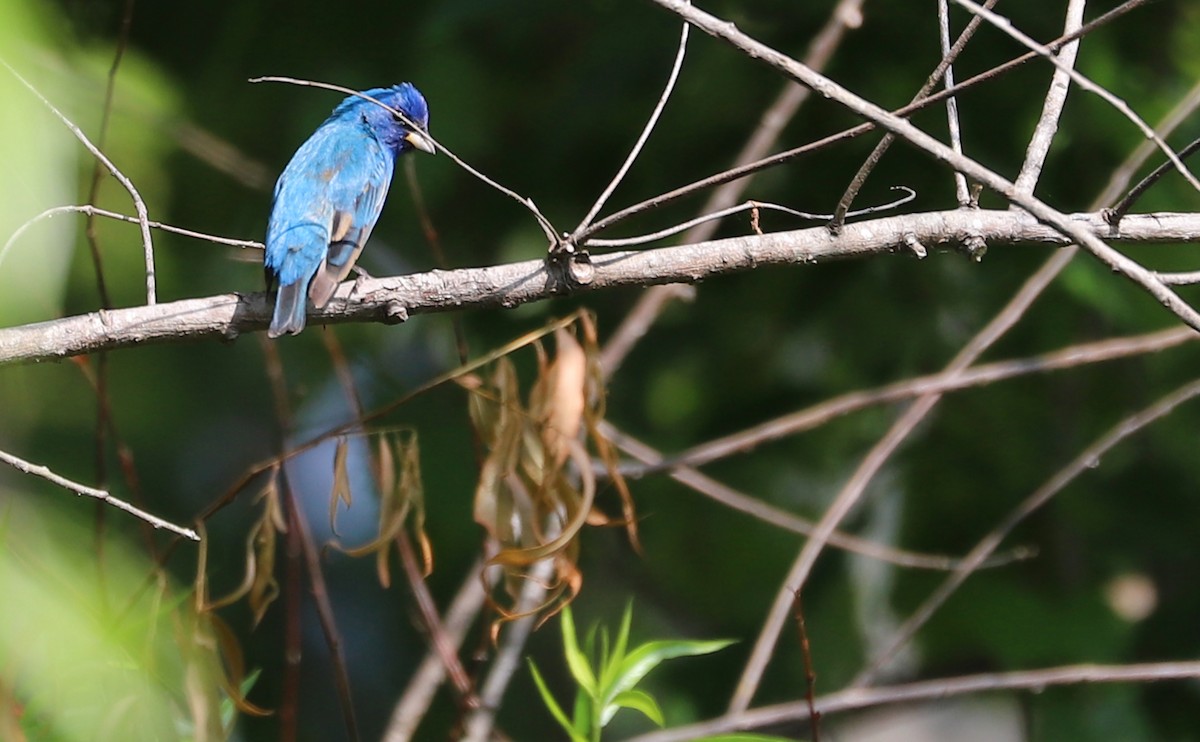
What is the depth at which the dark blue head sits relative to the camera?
13.1 ft

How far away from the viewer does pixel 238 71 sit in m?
4.16

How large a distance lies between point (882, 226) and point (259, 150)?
9.77 ft

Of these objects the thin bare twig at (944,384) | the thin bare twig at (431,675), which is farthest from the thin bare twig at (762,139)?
the thin bare twig at (431,675)

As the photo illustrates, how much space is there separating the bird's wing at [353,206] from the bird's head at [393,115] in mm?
86

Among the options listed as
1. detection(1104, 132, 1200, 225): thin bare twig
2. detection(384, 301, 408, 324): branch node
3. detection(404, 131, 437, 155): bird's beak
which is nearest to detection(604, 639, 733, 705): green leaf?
detection(384, 301, 408, 324): branch node

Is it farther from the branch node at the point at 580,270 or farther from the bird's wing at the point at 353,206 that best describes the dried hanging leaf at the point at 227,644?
the branch node at the point at 580,270

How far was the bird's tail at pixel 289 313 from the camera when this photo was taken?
2559 millimetres

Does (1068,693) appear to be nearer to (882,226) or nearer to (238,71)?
(882,226)

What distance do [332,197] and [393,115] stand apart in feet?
1.78


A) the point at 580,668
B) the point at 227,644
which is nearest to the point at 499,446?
the point at 580,668

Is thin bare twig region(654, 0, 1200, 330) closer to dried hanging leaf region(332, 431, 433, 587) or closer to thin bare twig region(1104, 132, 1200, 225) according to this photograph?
thin bare twig region(1104, 132, 1200, 225)

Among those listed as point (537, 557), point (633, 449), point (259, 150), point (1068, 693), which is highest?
point (259, 150)

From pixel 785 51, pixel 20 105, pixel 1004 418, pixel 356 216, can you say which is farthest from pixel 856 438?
pixel 20 105

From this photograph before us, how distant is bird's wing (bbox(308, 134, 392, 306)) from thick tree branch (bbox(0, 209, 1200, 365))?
0.74m
